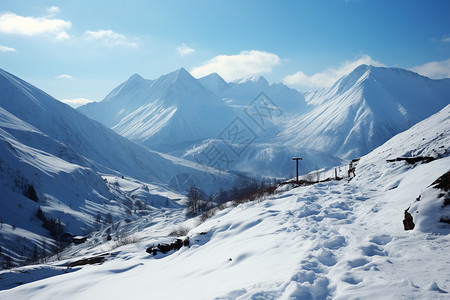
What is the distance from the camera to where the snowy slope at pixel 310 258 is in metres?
5.38

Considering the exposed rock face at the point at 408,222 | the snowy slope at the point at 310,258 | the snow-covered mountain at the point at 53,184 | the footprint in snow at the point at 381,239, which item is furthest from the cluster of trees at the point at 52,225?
the exposed rock face at the point at 408,222

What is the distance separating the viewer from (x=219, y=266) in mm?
8430

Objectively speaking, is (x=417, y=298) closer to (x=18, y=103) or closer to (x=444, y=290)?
(x=444, y=290)

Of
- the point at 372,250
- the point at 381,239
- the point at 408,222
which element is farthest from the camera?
the point at 408,222

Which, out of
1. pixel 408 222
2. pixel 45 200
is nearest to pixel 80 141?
pixel 45 200

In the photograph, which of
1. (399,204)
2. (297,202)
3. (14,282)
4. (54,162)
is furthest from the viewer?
(54,162)

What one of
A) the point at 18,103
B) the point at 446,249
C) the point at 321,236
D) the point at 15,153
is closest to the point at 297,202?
the point at 321,236

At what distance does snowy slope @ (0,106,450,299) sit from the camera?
538 centimetres

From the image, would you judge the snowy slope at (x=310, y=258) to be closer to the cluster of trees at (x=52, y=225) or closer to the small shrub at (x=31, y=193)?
the cluster of trees at (x=52, y=225)

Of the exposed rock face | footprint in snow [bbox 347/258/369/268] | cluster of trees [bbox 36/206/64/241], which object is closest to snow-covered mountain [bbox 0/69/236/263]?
cluster of trees [bbox 36/206/64/241]

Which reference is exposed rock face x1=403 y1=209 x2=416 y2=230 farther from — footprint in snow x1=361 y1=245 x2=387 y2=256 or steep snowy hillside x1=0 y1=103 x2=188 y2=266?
steep snowy hillside x1=0 y1=103 x2=188 y2=266

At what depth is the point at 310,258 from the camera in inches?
266

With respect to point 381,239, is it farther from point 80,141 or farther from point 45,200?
point 80,141

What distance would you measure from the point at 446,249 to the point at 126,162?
197294 millimetres
